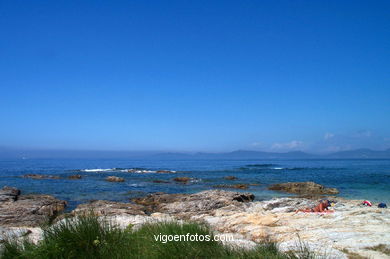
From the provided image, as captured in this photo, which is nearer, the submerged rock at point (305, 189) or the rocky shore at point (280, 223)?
the rocky shore at point (280, 223)

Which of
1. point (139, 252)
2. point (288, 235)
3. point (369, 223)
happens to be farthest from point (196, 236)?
point (369, 223)

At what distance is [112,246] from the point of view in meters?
5.50

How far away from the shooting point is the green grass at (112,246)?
509 cm

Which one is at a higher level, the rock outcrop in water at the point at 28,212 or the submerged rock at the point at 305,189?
the rock outcrop in water at the point at 28,212

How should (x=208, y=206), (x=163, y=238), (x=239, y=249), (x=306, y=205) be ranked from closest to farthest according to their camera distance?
(x=239, y=249), (x=163, y=238), (x=306, y=205), (x=208, y=206)

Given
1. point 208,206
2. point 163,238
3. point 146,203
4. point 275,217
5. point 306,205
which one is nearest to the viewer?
point 163,238

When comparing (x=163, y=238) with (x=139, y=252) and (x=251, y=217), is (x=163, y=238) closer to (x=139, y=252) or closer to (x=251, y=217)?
(x=139, y=252)

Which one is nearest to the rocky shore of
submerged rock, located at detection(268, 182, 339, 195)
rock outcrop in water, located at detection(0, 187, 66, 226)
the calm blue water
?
rock outcrop in water, located at detection(0, 187, 66, 226)

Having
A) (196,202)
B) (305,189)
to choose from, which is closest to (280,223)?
(196,202)

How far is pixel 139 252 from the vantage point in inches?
207

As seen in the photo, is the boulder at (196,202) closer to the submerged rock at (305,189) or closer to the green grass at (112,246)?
the submerged rock at (305,189)

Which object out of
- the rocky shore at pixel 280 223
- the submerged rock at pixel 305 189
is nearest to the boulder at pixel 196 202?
the rocky shore at pixel 280 223

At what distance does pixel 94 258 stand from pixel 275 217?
7.64m

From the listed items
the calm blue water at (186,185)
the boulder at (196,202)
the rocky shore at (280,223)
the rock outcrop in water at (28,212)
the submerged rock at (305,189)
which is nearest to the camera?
the rocky shore at (280,223)
